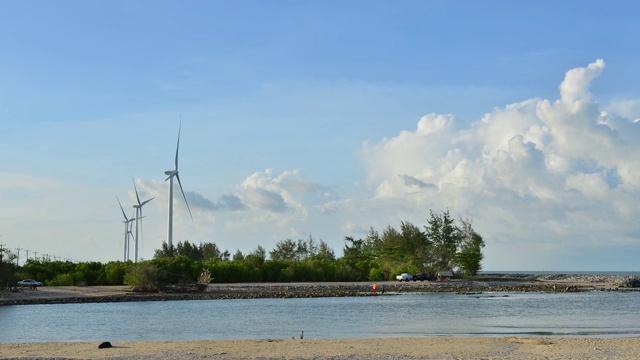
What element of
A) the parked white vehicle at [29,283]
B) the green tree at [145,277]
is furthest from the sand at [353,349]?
the parked white vehicle at [29,283]

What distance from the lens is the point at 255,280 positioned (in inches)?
4028

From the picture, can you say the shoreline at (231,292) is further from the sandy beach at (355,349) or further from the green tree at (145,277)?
the sandy beach at (355,349)

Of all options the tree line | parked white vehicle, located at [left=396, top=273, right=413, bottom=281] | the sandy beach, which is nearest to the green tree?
the tree line

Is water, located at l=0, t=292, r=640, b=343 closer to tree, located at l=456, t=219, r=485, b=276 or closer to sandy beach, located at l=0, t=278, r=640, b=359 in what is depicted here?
sandy beach, located at l=0, t=278, r=640, b=359

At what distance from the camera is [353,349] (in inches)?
1172

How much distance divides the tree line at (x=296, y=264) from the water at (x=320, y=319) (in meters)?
18.1

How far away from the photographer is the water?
1575 inches

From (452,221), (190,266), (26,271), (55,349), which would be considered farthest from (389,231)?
(55,349)

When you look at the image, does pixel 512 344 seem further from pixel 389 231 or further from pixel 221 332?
pixel 389 231

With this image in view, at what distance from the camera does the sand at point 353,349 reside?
27062 mm

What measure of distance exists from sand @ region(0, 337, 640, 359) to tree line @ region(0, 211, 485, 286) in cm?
4194

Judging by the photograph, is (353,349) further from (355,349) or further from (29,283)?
(29,283)

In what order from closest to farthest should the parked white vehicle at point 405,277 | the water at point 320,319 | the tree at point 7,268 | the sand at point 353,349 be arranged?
the sand at point 353,349
the water at point 320,319
the tree at point 7,268
the parked white vehicle at point 405,277

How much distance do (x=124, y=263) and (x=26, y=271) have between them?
1159 cm
